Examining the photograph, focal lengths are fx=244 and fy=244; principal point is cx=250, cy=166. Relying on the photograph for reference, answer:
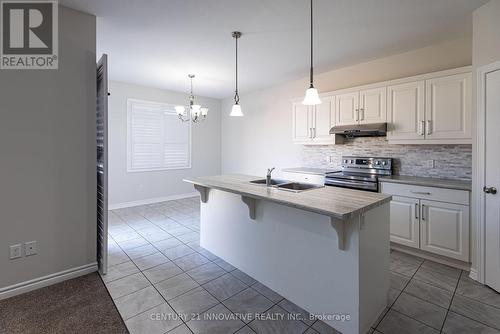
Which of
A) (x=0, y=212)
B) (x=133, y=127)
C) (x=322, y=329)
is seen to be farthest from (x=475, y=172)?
(x=133, y=127)

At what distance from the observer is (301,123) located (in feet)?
14.7

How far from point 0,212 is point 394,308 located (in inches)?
136

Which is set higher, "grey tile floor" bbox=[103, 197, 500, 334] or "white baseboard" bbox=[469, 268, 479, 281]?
"white baseboard" bbox=[469, 268, 479, 281]

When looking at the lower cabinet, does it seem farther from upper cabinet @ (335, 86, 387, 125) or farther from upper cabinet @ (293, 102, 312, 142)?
upper cabinet @ (293, 102, 312, 142)

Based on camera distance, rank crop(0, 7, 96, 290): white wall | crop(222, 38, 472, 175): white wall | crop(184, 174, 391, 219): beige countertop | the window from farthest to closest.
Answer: the window < crop(222, 38, 472, 175): white wall < crop(0, 7, 96, 290): white wall < crop(184, 174, 391, 219): beige countertop

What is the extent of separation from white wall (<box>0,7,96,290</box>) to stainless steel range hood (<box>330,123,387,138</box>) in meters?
3.27

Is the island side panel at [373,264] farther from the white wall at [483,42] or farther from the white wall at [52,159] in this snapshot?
the white wall at [52,159]

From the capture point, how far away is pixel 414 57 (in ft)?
11.0

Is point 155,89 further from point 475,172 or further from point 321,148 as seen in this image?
point 475,172

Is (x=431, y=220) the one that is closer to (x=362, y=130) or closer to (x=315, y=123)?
(x=362, y=130)

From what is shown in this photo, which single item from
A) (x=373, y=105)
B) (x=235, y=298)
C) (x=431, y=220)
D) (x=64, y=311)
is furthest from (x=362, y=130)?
(x=64, y=311)

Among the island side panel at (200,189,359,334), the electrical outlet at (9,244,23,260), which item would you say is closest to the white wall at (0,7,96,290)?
the electrical outlet at (9,244,23,260)

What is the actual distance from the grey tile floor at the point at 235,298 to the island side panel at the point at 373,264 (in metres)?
0.13

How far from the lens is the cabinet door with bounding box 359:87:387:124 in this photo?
339 cm
